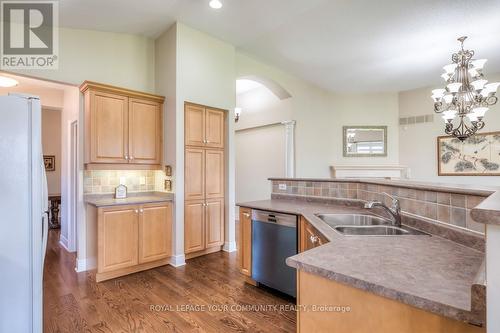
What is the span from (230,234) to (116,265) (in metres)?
1.61

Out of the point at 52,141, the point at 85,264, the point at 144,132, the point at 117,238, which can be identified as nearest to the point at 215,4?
the point at 144,132

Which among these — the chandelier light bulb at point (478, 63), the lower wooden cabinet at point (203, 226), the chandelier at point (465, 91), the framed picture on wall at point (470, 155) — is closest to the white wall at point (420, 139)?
the framed picture on wall at point (470, 155)

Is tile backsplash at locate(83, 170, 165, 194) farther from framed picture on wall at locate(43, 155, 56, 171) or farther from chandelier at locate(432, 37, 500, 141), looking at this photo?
framed picture on wall at locate(43, 155, 56, 171)

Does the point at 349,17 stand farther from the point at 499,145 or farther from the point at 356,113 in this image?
the point at 499,145

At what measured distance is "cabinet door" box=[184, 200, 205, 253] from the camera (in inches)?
141

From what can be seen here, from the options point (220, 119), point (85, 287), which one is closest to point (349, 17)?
point (220, 119)

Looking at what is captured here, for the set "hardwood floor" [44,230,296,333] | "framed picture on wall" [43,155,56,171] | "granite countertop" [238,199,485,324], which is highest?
"framed picture on wall" [43,155,56,171]

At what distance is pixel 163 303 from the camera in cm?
246

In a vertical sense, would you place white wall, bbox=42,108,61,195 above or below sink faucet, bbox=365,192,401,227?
above

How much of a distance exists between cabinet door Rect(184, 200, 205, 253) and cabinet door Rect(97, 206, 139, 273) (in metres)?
0.65

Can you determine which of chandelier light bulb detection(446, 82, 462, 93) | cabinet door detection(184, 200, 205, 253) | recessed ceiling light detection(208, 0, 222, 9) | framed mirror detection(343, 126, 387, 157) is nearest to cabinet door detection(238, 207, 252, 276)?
cabinet door detection(184, 200, 205, 253)

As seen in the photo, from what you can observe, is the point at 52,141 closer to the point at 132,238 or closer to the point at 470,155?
the point at 132,238

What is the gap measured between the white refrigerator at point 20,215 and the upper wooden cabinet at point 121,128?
4.81 ft

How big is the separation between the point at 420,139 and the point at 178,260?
5.48 metres
